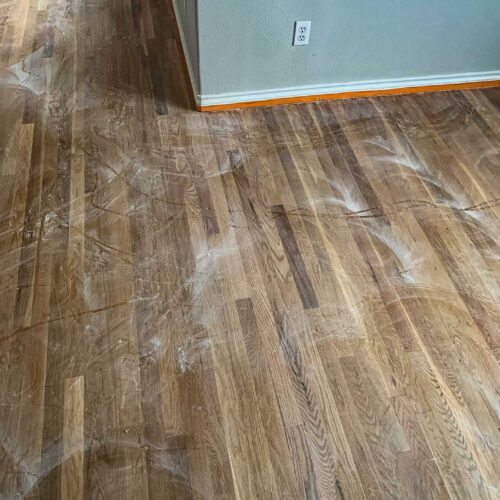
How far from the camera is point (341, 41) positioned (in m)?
2.19

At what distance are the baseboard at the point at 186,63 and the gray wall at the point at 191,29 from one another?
0.01 metres

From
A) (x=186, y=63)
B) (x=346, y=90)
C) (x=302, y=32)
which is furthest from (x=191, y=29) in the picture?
(x=346, y=90)

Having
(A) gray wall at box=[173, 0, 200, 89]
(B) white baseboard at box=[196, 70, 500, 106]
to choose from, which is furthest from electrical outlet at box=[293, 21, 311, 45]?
(A) gray wall at box=[173, 0, 200, 89]

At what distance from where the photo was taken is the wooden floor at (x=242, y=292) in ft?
4.44

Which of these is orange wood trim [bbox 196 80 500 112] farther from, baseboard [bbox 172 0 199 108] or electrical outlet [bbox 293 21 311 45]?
electrical outlet [bbox 293 21 311 45]

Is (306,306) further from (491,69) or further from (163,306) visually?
(491,69)

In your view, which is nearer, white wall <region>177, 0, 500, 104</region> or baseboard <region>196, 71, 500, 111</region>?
white wall <region>177, 0, 500, 104</region>

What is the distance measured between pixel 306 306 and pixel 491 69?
163cm

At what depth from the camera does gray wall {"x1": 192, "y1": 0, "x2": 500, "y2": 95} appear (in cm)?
204

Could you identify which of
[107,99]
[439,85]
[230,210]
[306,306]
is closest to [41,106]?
[107,99]

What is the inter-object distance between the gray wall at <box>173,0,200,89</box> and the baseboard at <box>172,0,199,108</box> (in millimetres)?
14

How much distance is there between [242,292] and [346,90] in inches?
47.7

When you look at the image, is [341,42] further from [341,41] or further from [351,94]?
[351,94]

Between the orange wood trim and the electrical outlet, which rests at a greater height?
the electrical outlet
